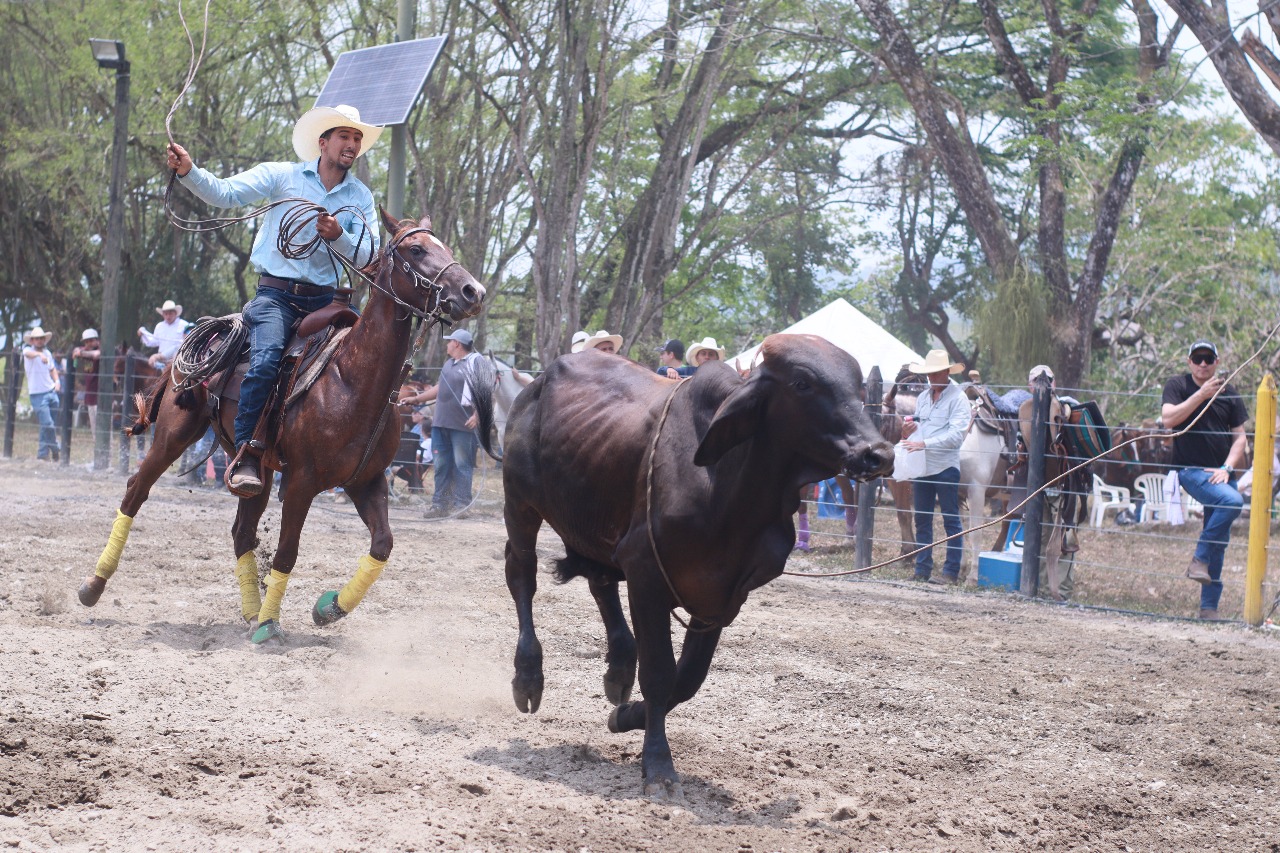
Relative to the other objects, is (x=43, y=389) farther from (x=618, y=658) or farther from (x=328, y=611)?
(x=618, y=658)

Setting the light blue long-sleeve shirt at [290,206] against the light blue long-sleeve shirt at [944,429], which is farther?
the light blue long-sleeve shirt at [944,429]

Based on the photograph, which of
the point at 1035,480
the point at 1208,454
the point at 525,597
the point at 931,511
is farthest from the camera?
the point at 931,511

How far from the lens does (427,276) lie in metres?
5.98

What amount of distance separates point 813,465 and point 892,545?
8683mm

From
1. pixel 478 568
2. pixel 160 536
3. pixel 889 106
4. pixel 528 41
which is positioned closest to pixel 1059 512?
pixel 478 568

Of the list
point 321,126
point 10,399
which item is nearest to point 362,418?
point 321,126

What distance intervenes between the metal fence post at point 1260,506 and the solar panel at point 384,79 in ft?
24.1

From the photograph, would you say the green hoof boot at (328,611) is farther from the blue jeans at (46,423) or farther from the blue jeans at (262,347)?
the blue jeans at (46,423)

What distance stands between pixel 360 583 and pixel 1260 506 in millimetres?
6210

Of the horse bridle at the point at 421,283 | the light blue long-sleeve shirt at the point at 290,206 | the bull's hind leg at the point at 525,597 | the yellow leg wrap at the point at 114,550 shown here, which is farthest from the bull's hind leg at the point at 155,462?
the bull's hind leg at the point at 525,597

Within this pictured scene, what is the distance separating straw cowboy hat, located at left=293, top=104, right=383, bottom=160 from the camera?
664 cm

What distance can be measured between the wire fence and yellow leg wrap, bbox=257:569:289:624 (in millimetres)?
3087

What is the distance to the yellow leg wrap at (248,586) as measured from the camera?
6633mm

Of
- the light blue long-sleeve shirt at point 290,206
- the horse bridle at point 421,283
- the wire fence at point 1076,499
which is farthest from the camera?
the wire fence at point 1076,499
